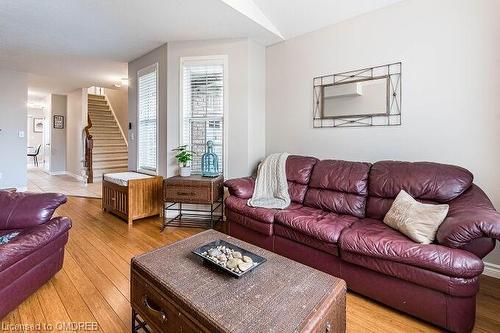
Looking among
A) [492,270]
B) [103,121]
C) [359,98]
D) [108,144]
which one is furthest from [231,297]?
[103,121]

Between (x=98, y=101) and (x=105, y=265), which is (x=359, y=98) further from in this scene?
(x=98, y=101)

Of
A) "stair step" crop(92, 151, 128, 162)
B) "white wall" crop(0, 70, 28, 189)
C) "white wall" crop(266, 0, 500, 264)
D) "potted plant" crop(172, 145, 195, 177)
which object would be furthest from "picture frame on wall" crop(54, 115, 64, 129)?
"white wall" crop(266, 0, 500, 264)

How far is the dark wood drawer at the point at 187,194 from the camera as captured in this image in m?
3.13

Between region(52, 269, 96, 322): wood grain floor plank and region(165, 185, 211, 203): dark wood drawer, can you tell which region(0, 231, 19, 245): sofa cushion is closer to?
region(52, 269, 96, 322): wood grain floor plank

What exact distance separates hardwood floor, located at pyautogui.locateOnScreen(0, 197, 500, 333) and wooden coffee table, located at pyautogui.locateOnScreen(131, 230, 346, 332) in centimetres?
39

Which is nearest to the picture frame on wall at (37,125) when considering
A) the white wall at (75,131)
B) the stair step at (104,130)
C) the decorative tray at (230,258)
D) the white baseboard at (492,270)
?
the white wall at (75,131)

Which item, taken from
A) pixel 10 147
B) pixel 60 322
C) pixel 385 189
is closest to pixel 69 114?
pixel 10 147

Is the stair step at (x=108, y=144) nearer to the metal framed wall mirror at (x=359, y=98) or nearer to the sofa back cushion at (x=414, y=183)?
the metal framed wall mirror at (x=359, y=98)

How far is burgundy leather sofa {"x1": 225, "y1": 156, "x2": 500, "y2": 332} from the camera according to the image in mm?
1513

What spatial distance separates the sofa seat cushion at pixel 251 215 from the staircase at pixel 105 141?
525cm

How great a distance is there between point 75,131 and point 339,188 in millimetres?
7575

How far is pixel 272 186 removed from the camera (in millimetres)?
2920

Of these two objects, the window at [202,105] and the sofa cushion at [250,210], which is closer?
the sofa cushion at [250,210]

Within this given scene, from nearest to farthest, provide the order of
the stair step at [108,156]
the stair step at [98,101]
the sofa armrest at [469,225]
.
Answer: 1. the sofa armrest at [469,225]
2. the stair step at [108,156]
3. the stair step at [98,101]
